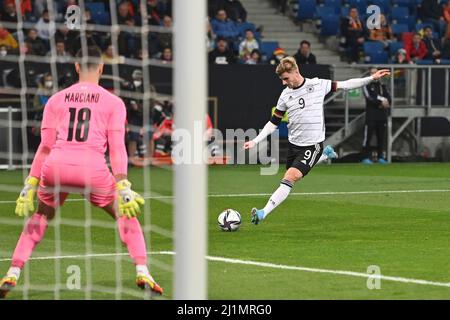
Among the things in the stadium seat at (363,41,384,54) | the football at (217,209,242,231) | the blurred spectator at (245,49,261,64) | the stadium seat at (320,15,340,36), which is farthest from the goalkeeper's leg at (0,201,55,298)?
the stadium seat at (320,15,340,36)

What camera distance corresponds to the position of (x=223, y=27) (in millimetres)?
28281

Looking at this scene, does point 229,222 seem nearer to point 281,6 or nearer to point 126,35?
point 126,35

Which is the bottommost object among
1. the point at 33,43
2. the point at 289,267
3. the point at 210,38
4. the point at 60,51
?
the point at 289,267

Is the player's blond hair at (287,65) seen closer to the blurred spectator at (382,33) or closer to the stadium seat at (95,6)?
the stadium seat at (95,6)

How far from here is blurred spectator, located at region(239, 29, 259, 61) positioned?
2779 centimetres

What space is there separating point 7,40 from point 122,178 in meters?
15.4

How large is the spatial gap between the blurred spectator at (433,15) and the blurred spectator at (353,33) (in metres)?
2.65

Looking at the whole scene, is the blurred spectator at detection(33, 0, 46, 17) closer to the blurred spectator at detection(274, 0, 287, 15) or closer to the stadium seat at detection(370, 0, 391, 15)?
the blurred spectator at detection(274, 0, 287, 15)

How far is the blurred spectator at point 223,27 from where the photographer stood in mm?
28156

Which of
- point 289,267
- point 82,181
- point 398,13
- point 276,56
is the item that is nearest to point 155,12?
point 276,56

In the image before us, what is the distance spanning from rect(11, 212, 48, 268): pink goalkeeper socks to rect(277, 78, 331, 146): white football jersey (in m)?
5.87

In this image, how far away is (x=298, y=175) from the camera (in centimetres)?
1475
